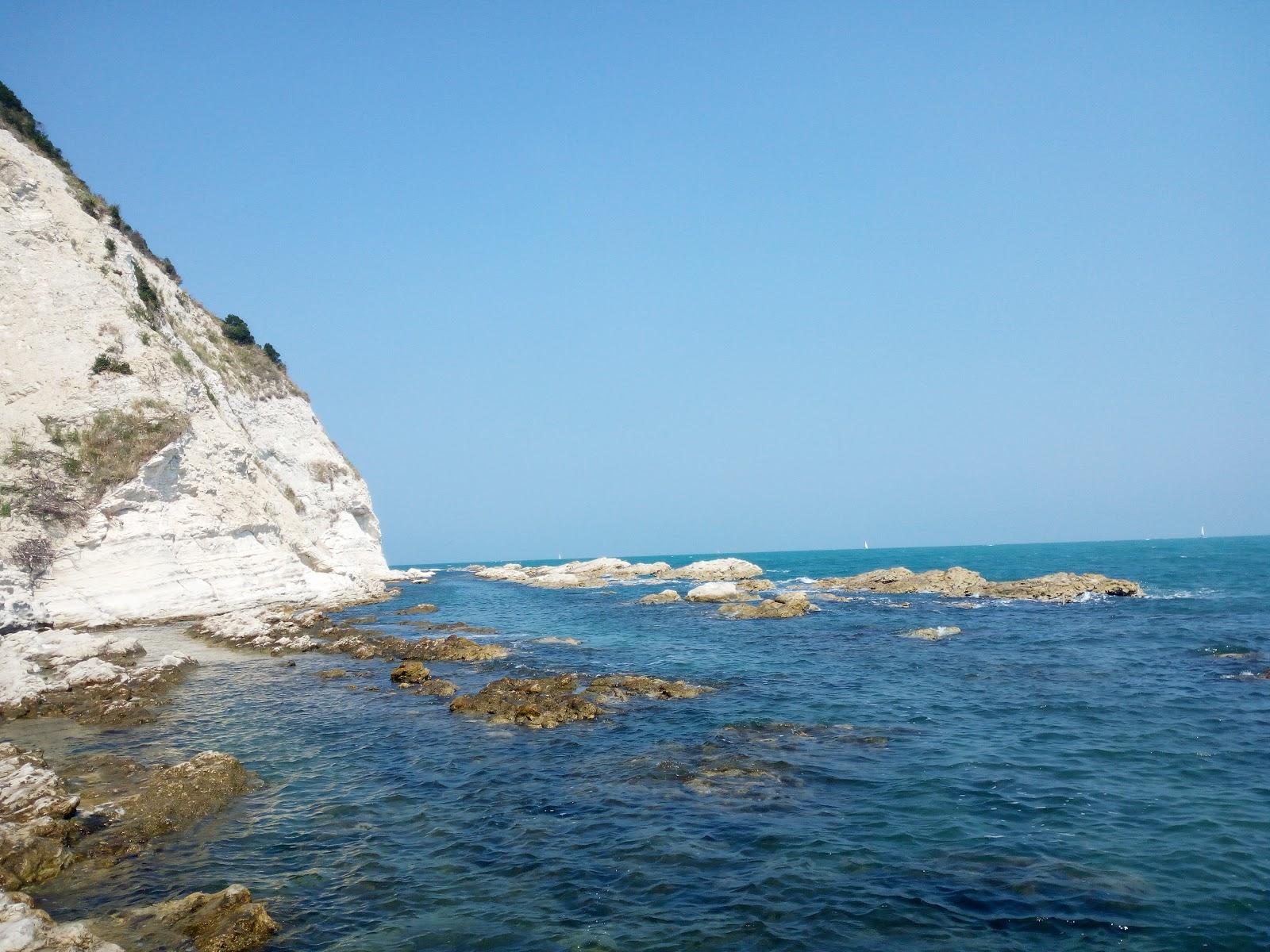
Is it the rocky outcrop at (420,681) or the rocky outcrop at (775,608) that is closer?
the rocky outcrop at (420,681)

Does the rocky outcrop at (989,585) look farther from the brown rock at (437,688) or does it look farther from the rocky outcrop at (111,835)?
the rocky outcrop at (111,835)

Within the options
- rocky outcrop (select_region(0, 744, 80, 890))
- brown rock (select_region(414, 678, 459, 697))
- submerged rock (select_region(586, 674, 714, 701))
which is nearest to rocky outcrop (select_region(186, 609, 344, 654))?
brown rock (select_region(414, 678, 459, 697))

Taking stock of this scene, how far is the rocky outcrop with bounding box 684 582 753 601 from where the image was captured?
46812 millimetres

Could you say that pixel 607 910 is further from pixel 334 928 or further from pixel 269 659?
pixel 269 659

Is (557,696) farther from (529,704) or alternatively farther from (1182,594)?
(1182,594)

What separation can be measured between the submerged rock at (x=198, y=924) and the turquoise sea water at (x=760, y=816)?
0.39m

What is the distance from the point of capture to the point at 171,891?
28.2ft

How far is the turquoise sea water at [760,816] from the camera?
26.3 ft

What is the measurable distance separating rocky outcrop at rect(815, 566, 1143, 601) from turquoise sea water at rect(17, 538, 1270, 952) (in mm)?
21580

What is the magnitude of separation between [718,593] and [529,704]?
100ft

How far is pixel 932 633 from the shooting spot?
29.8 metres

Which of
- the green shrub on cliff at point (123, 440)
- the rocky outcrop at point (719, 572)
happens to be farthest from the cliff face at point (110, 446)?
the rocky outcrop at point (719, 572)

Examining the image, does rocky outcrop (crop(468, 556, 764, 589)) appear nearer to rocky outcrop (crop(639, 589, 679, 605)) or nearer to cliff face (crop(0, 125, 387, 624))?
rocky outcrop (crop(639, 589, 679, 605))

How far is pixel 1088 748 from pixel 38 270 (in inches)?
1876
